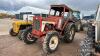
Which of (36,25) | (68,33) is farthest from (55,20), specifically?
(36,25)

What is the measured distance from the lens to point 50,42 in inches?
257

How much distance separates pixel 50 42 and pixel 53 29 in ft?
4.40

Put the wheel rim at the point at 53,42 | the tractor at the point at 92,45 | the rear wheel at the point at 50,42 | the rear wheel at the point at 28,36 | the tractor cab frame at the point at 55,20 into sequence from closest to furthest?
the tractor at the point at 92,45
the rear wheel at the point at 50,42
the wheel rim at the point at 53,42
the tractor cab frame at the point at 55,20
the rear wheel at the point at 28,36

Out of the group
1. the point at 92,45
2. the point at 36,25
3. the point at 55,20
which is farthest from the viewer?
the point at 55,20

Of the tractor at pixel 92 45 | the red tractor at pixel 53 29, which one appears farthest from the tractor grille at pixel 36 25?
the tractor at pixel 92 45

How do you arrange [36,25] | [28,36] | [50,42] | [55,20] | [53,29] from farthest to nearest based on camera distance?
1. [28,36]
2. [55,20]
3. [53,29]
4. [36,25]
5. [50,42]

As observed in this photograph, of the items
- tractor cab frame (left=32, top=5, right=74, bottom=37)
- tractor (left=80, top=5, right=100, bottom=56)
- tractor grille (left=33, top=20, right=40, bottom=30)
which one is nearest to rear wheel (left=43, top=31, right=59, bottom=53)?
tractor cab frame (left=32, top=5, right=74, bottom=37)

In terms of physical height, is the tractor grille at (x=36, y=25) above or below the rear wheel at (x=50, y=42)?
above

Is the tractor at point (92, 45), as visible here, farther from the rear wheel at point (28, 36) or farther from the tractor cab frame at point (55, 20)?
the rear wheel at point (28, 36)

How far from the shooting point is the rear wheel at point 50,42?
637 centimetres

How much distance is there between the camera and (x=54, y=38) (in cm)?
675

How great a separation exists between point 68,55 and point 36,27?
207cm

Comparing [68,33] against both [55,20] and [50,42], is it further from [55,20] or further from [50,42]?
[50,42]

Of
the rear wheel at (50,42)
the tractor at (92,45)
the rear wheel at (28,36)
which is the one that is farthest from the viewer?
the rear wheel at (28,36)
